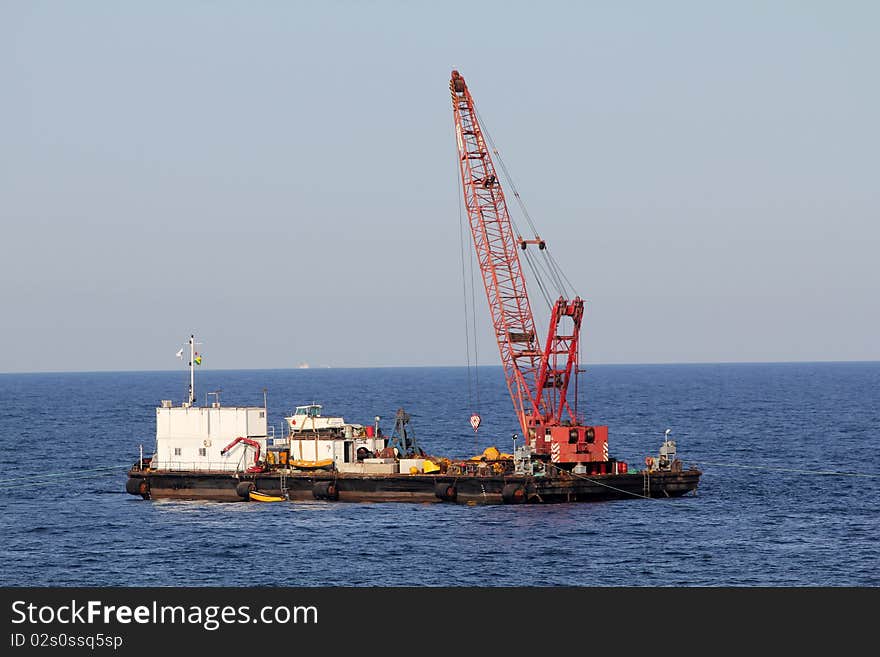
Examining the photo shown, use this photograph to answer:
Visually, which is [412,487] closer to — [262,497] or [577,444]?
[262,497]

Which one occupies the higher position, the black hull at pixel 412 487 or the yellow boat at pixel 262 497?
the black hull at pixel 412 487

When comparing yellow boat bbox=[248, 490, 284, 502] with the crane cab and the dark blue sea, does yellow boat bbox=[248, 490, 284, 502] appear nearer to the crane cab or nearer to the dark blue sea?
the dark blue sea

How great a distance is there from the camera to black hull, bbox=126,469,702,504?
320 ft

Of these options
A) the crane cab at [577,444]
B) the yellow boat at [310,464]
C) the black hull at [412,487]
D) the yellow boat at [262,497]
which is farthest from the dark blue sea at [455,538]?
the crane cab at [577,444]

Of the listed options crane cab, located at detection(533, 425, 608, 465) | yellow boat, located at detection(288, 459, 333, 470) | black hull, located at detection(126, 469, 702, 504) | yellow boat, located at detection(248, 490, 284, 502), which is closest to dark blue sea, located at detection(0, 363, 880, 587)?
black hull, located at detection(126, 469, 702, 504)

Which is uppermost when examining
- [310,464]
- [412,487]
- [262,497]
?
[310,464]

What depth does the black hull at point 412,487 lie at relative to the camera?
97688mm

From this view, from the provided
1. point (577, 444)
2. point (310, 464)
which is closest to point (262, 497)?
point (310, 464)

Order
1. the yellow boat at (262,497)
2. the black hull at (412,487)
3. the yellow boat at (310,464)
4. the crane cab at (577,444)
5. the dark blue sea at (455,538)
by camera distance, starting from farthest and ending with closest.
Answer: the crane cab at (577,444) < the yellow boat at (310,464) < the yellow boat at (262,497) < the black hull at (412,487) < the dark blue sea at (455,538)

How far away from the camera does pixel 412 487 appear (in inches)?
3888

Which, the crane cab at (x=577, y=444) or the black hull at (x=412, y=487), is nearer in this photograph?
the black hull at (x=412, y=487)

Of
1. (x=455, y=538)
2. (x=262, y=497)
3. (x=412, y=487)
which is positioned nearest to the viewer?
(x=455, y=538)

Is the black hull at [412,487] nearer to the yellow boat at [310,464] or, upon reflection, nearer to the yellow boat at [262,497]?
the yellow boat at [262,497]
